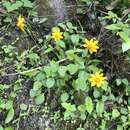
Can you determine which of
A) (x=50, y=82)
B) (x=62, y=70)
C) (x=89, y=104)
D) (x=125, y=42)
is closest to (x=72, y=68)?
(x=62, y=70)

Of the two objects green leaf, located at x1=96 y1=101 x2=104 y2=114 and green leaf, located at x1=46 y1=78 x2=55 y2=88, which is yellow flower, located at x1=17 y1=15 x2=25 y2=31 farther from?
green leaf, located at x1=96 y1=101 x2=104 y2=114

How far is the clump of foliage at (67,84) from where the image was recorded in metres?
2.65

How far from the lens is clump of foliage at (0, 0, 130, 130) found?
8.71 feet

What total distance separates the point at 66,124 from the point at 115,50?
2.30 ft

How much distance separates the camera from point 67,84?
9.02ft

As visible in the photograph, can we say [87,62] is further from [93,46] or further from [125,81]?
[125,81]

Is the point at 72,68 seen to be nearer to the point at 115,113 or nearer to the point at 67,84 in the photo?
the point at 67,84

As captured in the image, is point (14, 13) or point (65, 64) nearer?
point (65, 64)

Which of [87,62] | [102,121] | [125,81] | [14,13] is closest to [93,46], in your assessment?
[87,62]

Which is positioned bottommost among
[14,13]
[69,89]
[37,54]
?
[69,89]

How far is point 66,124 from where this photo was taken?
2691 millimetres

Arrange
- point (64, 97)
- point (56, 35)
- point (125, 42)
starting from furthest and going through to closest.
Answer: point (56, 35) → point (64, 97) → point (125, 42)

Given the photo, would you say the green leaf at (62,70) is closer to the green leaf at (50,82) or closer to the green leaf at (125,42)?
the green leaf at (50,82)

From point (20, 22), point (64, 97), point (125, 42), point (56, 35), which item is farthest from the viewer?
point (20, 22)
